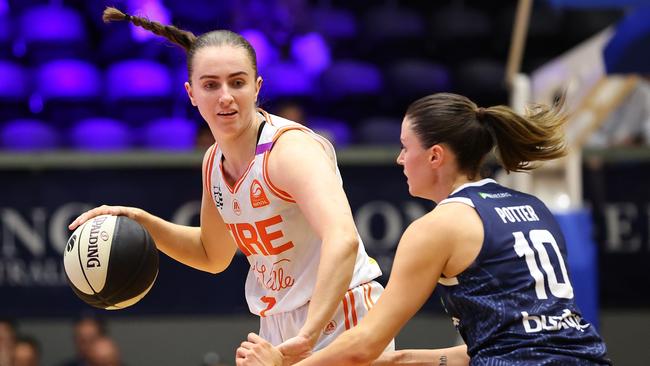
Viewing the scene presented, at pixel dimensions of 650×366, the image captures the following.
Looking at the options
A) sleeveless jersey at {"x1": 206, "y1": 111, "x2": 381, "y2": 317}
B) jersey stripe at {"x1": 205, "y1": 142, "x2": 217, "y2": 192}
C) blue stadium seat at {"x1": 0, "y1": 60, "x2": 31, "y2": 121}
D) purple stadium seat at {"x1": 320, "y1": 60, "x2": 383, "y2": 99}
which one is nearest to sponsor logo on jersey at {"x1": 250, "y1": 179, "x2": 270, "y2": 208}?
→ sleeveless jersey at {"x1": 206, "y1": 111, "x2": 381, "y2": 317}

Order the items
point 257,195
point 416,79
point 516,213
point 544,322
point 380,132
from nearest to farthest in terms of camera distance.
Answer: point 544,322, point 516,213, point 257,195, point 380,132, point 416,79

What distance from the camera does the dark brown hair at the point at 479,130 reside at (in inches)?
119

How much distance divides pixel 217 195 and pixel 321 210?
65cm

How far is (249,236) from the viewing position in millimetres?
3463

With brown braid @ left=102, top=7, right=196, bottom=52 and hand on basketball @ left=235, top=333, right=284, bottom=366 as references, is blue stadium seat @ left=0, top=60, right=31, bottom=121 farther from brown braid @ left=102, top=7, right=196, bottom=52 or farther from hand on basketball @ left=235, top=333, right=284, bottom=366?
hand on basketball @ left=235, top=333, right=284, bottom=366

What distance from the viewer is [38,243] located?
6926mm

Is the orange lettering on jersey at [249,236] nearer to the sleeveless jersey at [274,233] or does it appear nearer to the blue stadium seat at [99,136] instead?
the sleeveless jersey at [274,233]

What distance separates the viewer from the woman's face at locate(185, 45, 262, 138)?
3.26m

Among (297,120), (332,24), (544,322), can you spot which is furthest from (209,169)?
(332,24)

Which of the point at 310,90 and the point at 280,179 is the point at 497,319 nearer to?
the point at 280,179

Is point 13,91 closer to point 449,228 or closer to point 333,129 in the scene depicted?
point 333,129

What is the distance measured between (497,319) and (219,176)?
1.18 m

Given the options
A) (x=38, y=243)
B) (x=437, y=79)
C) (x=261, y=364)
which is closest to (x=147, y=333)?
(x=38, y=243)

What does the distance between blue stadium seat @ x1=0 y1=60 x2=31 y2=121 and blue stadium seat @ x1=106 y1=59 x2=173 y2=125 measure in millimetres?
642
